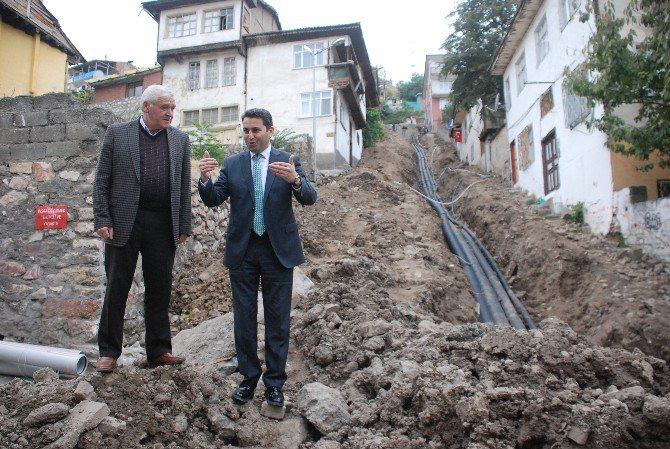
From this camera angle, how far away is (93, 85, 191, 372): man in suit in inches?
142

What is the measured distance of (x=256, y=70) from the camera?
22.5m

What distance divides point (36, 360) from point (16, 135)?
3169mm

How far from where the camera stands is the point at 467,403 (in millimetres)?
3318

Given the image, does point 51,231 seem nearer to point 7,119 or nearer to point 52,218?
point 52,218

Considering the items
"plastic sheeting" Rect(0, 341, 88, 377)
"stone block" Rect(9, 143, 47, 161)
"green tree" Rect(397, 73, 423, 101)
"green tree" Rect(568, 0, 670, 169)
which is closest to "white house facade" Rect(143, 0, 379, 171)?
"green tree" Rect(568, 0, 670, 169)

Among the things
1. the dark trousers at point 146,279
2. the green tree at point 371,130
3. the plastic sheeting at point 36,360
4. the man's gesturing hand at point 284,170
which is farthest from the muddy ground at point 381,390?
the green tree at point 371,130

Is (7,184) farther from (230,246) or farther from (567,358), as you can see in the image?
(567,358)

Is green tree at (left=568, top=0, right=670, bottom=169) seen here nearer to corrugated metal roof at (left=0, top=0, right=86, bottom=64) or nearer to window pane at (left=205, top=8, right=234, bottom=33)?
corrugated metal roof at (left=0, top=0, right=86, bottom=64)

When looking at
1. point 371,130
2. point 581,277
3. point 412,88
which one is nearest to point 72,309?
point 581,277

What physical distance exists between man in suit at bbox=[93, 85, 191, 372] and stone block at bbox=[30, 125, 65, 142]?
2812 millimetres

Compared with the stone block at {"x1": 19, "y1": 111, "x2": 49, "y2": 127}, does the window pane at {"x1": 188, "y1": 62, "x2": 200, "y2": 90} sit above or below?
above

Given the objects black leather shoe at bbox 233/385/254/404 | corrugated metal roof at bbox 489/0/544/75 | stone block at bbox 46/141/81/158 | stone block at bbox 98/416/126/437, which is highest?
corrugated metal roof at bbox 489/0/544/75

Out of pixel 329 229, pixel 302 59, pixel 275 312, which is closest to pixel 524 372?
pixel 275 312

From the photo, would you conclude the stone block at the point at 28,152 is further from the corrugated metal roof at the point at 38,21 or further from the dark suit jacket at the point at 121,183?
the corrugated metal roof at the point at 38,21
